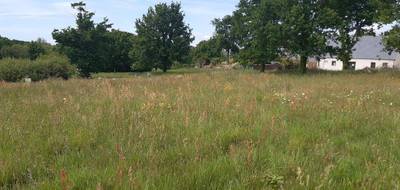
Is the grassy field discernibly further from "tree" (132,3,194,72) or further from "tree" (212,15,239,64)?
"tree" (212,15,239,64)

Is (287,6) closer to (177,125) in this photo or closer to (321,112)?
(321,112)

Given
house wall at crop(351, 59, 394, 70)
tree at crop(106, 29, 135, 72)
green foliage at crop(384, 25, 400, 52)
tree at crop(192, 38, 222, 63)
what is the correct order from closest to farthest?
green foliage at crop(384, 25, 400, 52), tree at crop(192, 38, 222, 63), house wall at crop(351, 59, 394, 70), tree at crop(106, 29, 135, 72)

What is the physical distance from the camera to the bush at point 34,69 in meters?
37.4

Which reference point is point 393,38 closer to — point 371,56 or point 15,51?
point 371,56

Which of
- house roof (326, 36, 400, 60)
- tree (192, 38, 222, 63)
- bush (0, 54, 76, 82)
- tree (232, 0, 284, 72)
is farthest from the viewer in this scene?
house roof (326, 36, 400, 60)

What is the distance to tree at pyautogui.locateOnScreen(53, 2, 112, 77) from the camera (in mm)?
55344

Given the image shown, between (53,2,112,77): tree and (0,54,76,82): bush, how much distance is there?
1277 centimetres

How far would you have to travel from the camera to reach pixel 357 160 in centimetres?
464

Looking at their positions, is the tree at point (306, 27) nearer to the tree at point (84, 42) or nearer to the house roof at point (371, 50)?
the tree at point (84, 42)

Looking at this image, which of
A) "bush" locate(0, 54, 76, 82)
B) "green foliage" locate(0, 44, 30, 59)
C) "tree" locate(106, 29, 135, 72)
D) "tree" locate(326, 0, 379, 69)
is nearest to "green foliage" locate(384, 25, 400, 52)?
"tree" locate(326, 0, 379, 69)

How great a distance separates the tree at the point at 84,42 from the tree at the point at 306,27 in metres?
30.0

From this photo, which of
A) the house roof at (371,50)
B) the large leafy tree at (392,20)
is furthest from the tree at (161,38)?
the large leafy tree at (392,20)

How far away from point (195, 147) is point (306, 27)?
1208 inches

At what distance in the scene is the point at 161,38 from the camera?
6097cm
